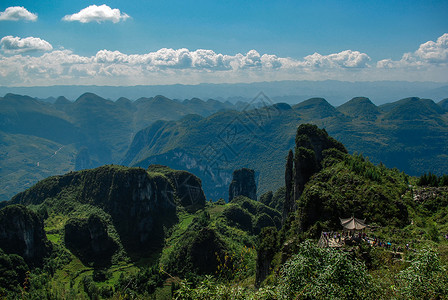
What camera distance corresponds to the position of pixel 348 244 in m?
21.3

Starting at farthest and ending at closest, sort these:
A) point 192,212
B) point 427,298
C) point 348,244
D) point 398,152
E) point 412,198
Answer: point 398,152
point 192,212
point 412,198
point 348,244
point 427,298

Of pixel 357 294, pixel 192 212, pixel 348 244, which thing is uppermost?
pixel 357 294

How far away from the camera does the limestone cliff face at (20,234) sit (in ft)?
173

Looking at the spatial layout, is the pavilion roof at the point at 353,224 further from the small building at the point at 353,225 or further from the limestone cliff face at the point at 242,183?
the limestone cliff face at the point at 242,183

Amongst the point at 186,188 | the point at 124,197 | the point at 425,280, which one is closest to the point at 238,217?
the point at 186,188

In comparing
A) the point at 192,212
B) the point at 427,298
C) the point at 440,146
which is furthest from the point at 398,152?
the point at 427,298

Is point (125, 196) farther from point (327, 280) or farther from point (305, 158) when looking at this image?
point (327, 280)

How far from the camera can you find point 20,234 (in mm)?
53906

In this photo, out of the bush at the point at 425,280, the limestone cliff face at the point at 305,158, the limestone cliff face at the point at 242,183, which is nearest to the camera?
the bush at the point at 425,280

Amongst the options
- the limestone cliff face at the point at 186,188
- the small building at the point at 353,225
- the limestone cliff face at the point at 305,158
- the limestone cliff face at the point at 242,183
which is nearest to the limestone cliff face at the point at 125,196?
the limestone cliff face at the point at 186,188

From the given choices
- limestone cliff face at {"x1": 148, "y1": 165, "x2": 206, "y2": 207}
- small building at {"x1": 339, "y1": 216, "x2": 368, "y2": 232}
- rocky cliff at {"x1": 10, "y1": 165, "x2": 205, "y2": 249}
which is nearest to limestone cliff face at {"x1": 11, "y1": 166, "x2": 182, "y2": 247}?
rocky cliff at {"x1": 10, "y1": 165, "x2": 205, "y2": 249}

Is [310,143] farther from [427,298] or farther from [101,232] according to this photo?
[101,232]

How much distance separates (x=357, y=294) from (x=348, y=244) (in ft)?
35.4

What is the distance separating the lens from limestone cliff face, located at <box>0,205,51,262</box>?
5281 centimetres
